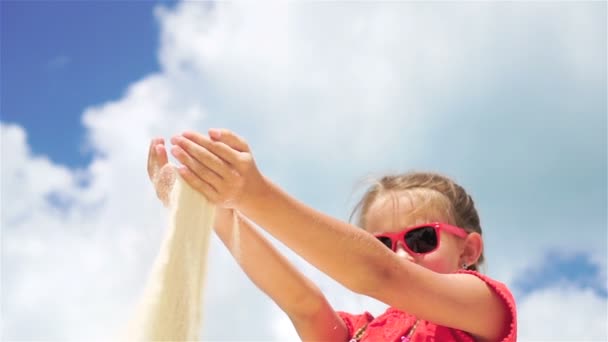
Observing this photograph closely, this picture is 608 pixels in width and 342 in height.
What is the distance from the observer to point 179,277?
2283 mm

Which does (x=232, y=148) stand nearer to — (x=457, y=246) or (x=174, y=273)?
(x=174, y=273)

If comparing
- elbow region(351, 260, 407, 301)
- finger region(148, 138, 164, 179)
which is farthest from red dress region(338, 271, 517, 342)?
finger region(148, 138, 164, 179)

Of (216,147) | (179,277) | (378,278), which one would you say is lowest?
(179,277)

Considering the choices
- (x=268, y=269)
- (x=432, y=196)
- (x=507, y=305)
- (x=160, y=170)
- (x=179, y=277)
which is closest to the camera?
(x=179, y=277)

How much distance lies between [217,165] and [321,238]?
55 centimetres

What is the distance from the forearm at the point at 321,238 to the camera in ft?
8.34

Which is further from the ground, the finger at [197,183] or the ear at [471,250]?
the ear at [471,250]

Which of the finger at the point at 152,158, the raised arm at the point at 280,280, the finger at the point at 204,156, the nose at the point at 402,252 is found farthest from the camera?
the nose at the point at 402,252

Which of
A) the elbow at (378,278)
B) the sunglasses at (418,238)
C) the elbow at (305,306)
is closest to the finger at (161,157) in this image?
the elbow at (378,278)

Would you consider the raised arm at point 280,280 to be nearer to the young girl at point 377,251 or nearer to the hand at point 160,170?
the young girl at point 377,251

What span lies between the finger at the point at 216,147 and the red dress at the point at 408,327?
5.89 feet

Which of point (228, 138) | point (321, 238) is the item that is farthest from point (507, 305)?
point (228, 138)

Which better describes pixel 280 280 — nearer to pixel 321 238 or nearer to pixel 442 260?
pixel 442 260

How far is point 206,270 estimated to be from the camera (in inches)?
95.9
